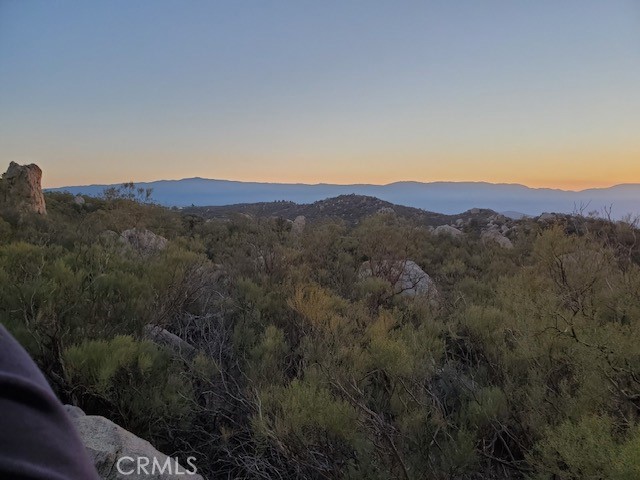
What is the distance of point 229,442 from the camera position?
3635 mm

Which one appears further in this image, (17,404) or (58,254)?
(58,254)

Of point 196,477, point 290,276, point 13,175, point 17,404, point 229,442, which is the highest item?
point 13,175

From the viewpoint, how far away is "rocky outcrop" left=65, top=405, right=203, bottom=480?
7.89 feet

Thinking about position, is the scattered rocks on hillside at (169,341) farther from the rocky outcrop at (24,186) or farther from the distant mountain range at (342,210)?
the distant mountain range at (342,210)

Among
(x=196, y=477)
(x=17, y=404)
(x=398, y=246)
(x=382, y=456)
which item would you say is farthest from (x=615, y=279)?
(x=398, y=246)

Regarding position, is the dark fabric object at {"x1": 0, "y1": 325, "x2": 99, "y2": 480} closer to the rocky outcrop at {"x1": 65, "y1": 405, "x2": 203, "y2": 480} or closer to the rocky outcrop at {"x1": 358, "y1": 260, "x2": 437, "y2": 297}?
the rocky outcrop at {"x1": 65, "y1": 405, "x2": 203, "y2": 480}

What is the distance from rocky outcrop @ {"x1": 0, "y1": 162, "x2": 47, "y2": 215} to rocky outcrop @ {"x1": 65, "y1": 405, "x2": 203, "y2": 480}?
17.3 meters

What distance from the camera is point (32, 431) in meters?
0.51

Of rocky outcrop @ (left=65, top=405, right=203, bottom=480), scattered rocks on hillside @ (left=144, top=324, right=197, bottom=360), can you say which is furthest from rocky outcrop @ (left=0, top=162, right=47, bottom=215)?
rocky outcrop @ (left=65, top=405, right=203, bottom=480)

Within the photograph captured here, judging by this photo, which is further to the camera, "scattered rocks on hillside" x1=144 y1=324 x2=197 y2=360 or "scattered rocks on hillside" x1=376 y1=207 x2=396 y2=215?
"scattered rocks on hillside" x1=376 y1=207 x2=396 y2=215

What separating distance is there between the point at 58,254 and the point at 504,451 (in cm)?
584

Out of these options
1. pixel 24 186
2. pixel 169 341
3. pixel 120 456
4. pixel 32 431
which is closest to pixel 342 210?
pixel 24 186

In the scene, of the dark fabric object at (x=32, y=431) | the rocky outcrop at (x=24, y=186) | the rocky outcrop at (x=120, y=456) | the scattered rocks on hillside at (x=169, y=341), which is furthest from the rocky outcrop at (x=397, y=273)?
the rocky outcrop at (x=24, y=186)

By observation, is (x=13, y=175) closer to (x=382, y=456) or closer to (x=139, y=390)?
(x=139, y=390)
